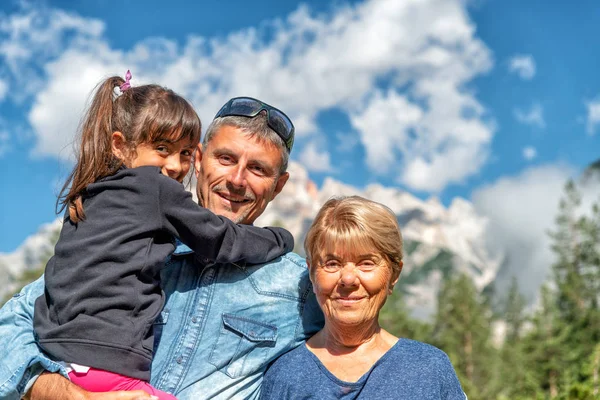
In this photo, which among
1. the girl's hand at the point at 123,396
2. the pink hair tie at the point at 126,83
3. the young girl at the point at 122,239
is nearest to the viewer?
the girl's hand at the point at 123,396

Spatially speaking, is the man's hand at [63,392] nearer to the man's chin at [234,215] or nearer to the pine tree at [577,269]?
the man's chin at [234,215]

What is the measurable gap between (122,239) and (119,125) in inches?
28.6

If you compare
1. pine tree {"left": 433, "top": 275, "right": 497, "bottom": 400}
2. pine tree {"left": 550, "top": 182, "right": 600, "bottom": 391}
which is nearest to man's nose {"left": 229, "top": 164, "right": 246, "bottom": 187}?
pine tree {"left": 550, "top": 182, "right": 600, "bottom": 391}

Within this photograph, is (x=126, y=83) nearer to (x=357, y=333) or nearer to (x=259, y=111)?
(x=259, y=111)

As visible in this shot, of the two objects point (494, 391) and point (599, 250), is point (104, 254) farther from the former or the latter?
point (599, 250)

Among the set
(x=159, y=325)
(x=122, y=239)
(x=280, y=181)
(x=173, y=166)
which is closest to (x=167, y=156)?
(x=173, y=166)

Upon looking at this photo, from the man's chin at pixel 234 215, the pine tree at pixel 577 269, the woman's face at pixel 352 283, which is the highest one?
the pine tree at pixel 577 269

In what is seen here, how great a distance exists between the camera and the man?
3.11 m

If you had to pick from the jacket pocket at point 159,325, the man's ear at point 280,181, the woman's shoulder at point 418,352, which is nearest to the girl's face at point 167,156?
the man's ear at point 280,181

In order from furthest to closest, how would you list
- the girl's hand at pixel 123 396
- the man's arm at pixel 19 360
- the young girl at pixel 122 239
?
the man's arm at pixel 19 360, the young girl at pixel 122 239, the girl's hand at pixel 123 396

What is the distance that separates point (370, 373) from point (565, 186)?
4715 cm

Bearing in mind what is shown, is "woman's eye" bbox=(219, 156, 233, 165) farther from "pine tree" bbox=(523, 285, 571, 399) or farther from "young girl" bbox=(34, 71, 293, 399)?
"pine tree" bbox=(523, 285, 571, 399)

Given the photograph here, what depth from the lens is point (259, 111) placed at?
363 centimetres

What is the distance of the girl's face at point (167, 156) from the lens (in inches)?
128
